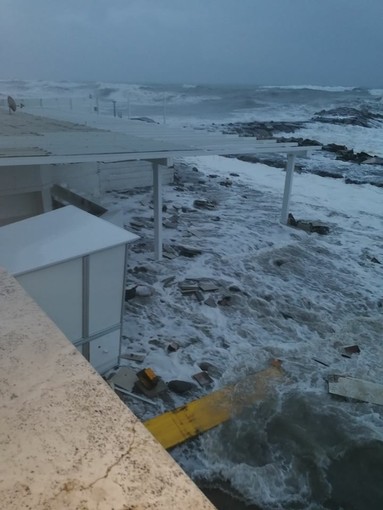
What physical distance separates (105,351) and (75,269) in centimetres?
119

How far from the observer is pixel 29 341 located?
1.86 metres

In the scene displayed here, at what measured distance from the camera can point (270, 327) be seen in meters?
5.75

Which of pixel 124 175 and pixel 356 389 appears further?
pixel 124 175

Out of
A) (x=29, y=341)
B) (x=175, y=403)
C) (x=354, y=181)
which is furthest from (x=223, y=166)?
(x=29, y=341)

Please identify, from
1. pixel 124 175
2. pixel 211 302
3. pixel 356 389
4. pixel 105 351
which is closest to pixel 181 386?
pixel 105 351

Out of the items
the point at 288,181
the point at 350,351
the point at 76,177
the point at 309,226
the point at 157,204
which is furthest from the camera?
the point at 309,226

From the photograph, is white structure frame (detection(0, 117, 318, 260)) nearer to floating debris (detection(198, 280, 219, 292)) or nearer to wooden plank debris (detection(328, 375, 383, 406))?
floating debris (detection(198, 280, 219, 292))

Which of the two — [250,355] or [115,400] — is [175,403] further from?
[115,400]

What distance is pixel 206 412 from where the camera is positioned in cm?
410

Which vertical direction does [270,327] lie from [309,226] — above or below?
below

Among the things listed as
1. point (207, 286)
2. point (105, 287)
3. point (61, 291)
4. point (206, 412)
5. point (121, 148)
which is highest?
point (121, 148)

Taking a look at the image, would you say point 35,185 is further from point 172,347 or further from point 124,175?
point 124,175

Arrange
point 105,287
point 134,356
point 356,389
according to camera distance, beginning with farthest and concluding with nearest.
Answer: point 134,356 → point 356,389 → point 105,287

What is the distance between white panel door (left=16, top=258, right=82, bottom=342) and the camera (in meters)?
3.31
